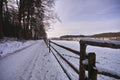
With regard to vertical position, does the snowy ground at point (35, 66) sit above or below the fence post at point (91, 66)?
below

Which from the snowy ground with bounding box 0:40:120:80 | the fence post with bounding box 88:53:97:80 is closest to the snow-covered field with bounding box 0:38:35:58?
the snowy ground with bounding box 0:40:120:80

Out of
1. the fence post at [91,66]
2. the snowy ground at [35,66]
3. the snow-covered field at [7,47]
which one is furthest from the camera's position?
the snow-covered field at [7,47]

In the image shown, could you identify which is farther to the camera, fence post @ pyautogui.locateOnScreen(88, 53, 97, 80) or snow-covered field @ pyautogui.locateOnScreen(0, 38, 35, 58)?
snow-covered field @ pyautogui.locateOnScreen(0, 38, 35, 58)

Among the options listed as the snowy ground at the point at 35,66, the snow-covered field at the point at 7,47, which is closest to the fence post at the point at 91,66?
the snowy ground at the point at 35,66

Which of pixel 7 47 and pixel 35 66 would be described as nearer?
pixel 35 66

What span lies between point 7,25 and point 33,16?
1087cm

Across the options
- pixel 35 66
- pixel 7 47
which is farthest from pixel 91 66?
pixel 7 47

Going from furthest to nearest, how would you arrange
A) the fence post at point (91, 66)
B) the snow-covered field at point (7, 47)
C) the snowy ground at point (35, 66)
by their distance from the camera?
the snow-covered field at point (7, 47) → the snowy ground at point (35, 66) → the fence post at point (91, 66)

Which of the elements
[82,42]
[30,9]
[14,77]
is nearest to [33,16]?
[30,9]

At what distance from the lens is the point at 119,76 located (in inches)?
75.9

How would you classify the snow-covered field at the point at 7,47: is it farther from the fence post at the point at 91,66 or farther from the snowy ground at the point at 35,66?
the fence post at the point at 91,66

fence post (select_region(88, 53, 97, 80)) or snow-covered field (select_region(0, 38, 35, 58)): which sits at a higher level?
fence post (select_region(88, 53, 97, 80))

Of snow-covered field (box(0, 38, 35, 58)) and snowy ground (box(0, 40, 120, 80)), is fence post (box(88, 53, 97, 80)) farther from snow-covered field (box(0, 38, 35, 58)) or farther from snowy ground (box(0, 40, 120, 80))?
snow-covered field (box(0, 38, 35, 58))

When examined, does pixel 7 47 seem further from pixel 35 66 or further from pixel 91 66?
pixel 91 66
